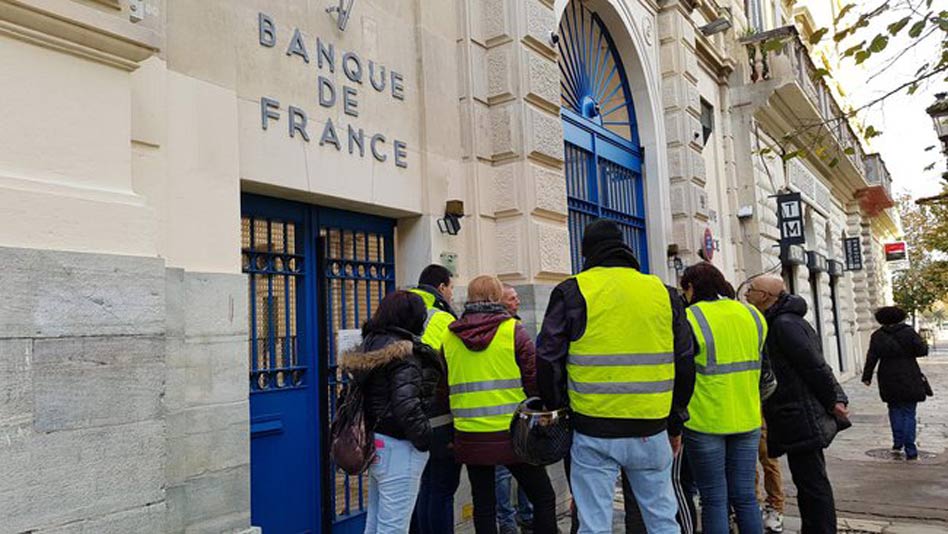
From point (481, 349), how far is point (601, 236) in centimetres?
100

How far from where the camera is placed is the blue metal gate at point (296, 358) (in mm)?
4562

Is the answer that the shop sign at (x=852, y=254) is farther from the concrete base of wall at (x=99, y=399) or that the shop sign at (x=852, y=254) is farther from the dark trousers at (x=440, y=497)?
the concrete base of wall at (x=99, y=399)

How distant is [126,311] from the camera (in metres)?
3.12

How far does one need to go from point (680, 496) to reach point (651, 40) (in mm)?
7381

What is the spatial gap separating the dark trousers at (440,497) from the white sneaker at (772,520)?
2.67m

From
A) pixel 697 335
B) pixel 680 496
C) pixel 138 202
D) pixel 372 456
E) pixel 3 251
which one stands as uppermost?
pixel 138 202

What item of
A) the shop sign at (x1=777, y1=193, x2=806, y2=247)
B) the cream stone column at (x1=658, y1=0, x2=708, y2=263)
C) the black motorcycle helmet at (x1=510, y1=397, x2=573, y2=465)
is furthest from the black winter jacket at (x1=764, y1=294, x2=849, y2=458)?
the shop sign at (x1=777, y1=193, x2=806, y2=247)

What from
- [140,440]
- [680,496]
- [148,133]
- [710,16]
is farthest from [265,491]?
[710,16]

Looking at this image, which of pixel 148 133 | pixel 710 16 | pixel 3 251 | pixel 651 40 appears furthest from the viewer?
pixel 710 16

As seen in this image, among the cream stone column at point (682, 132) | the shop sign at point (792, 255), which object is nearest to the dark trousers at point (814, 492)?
the cream stone column at point (682, 132)

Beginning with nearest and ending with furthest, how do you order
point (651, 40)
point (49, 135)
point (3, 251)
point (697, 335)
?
point (3, 251) → point (49, 135) → point (697, 335) → point (651, 40)

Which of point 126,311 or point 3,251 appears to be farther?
point 126,311

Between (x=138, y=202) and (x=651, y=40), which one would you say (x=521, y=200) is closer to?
(x=138, y=202)

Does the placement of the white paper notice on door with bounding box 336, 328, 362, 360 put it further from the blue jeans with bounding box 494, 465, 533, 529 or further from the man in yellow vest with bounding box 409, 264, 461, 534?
the blue jeans with bounding box 494, 465, 533, 529
